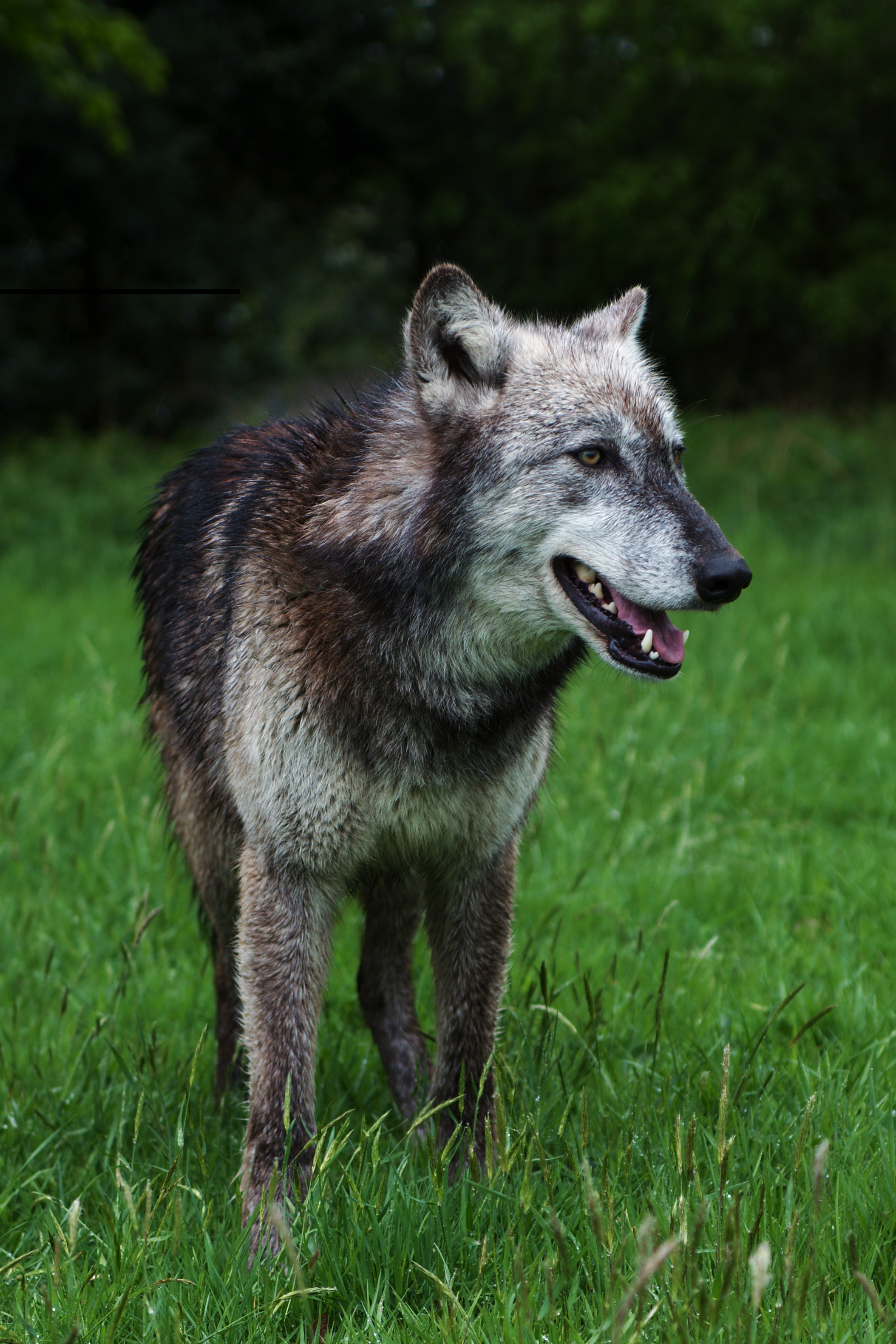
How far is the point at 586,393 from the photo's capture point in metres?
2.95

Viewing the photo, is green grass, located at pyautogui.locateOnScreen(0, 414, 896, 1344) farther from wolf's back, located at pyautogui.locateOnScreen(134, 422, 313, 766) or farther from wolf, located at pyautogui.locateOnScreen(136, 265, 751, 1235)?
wolf's back, located at pyautogui.locateOnScreen(134, 422, 313, 766)

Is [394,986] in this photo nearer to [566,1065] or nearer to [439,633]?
[566,1065]

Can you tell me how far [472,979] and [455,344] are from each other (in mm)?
1627

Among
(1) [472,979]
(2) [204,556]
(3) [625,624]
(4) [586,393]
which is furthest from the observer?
(2) [204,556]

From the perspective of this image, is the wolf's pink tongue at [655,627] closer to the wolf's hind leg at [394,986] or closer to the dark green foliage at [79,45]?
the wolf's hind leg at [394,986]

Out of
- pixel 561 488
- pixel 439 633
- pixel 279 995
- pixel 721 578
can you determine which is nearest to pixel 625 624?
pixel 721 578

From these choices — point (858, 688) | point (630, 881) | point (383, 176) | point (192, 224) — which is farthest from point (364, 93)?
point (630, 881)

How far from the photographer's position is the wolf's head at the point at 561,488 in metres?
2.76

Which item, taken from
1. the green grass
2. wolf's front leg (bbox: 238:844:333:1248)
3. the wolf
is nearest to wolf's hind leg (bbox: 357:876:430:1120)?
the green grass

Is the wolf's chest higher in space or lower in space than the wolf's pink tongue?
lower

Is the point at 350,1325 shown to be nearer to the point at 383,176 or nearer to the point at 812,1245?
the point at 812,1245

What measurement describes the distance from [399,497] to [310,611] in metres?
0.36

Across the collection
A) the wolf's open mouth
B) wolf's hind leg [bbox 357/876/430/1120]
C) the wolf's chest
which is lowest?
wolf's hind leg [bbox 357/876/430/1120]

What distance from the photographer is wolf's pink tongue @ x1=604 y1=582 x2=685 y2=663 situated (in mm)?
2797
